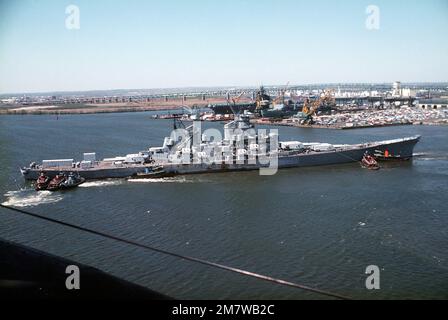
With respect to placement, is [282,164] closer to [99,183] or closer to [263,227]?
[99,183]

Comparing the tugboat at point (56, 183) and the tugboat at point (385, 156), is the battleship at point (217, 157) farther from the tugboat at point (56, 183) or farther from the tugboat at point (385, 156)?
the tugboat at point (56, 183)

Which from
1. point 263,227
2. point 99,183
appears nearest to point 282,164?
point 99,183

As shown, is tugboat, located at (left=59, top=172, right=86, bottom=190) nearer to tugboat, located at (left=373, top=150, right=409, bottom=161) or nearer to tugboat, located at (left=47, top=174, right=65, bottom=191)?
tugboat, located at (left=47, top=174, right=65, bottom=191)

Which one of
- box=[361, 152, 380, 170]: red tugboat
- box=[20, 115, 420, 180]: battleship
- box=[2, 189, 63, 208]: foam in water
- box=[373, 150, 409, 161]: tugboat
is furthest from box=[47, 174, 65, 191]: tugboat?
box=[373, 150, 409, 161]: tugboat

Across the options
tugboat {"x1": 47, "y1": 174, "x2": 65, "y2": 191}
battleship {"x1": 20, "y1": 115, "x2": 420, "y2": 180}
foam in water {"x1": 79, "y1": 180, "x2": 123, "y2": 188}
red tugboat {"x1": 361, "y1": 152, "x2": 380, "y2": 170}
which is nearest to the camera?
tugboat {"x1": 47, "y1": 174, "x2": 65, "y2": 191}

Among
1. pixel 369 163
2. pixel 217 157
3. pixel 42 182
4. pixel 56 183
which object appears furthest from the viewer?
pixel 217 157
